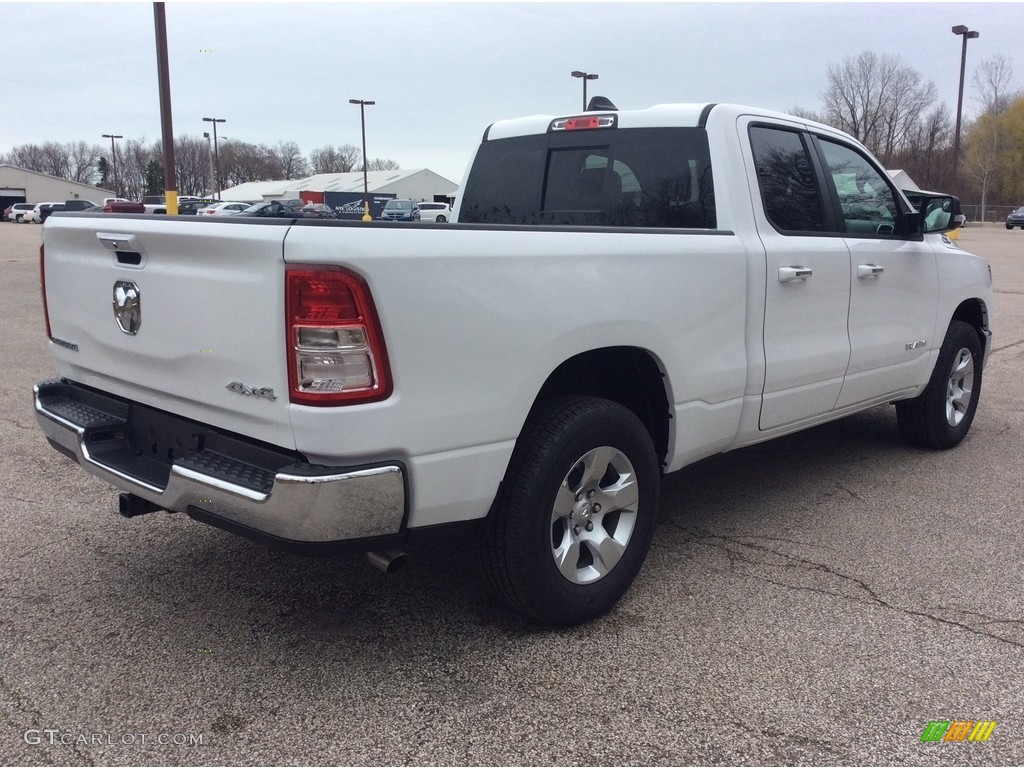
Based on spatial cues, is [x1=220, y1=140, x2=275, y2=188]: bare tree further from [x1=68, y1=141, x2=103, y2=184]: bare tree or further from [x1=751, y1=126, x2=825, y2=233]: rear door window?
[x1=751, y1=126, x2=825, y2=233]: rear door window

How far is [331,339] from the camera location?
2471 mm

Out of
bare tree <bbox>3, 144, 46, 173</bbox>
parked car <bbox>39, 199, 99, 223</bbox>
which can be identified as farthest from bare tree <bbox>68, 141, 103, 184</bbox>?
parked car <bbox>39, 199, 99, 223</bbox>

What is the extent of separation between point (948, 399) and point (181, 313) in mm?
4720

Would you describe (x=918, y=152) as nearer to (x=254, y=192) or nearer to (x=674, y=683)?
(x=254, y=192)

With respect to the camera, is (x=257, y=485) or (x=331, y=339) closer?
(x=331, y=339)

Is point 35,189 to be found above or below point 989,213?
above

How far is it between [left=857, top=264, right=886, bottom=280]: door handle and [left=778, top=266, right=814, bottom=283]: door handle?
0.51 metres

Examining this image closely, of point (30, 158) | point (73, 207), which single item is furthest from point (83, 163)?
point (73, 207)

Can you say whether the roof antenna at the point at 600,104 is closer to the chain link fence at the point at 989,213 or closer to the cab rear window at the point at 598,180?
the cab rear window at the point at 598,180

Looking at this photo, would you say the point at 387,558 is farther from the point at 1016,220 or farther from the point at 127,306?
the point at 1016,220

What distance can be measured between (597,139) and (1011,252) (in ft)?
98.1

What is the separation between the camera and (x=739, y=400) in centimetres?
379

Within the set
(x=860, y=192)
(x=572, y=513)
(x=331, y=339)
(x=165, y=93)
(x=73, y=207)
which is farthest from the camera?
(x=73, y=207)

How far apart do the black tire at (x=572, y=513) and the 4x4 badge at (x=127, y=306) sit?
1.36 meters
